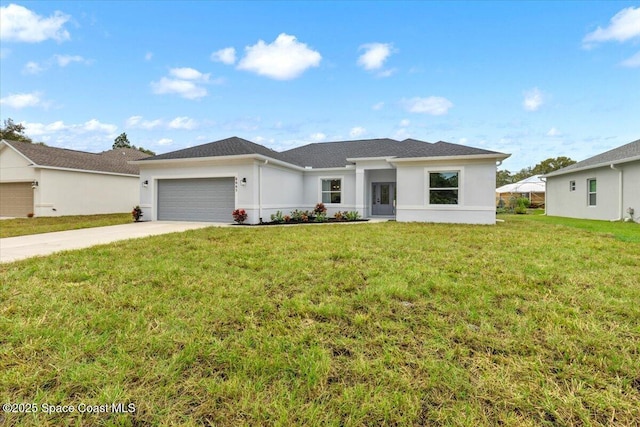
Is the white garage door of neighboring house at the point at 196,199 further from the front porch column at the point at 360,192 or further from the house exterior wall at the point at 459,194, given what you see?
the house exterior wall at the point at 459,194

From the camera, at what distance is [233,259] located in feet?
17.7

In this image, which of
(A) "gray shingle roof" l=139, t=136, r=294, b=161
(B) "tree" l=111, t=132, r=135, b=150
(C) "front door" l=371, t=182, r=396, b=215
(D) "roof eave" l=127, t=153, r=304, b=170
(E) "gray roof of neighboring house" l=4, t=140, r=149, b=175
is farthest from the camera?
(B) "tree" l=111, t=132, r=135, b=150

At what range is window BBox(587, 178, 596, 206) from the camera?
15.6 m

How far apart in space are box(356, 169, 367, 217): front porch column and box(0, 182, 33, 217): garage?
1844 cm

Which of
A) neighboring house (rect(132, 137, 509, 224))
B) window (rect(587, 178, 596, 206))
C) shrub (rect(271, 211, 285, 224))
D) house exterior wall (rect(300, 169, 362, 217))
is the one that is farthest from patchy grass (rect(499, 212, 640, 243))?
shrub (rect(271, 211, 285, 224))

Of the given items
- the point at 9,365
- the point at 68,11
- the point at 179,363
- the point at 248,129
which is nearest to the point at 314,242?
the point at 179,363

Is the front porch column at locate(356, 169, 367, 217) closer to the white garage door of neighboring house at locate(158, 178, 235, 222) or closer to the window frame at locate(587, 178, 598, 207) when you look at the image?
the white garage door of neighboring house at locate(158, 178, 235, 222)

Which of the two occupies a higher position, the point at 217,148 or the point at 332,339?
the point at 217,148

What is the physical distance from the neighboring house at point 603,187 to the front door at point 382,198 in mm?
9896

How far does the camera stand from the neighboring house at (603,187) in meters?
13.0

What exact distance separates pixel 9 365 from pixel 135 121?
28.3 meters

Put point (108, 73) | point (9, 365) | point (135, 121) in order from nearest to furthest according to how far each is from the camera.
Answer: point (9, 365), point (108, 73), point (135, 121)

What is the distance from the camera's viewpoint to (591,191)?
15.8 meters

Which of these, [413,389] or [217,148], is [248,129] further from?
[413,389]
